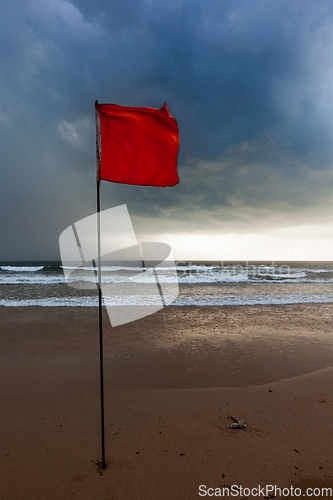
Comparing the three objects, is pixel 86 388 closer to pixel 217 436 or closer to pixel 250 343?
pixel 217 436

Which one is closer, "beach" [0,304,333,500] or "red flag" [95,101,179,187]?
"beach" [0,304,333,500]

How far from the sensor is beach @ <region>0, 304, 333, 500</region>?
7.98 feet

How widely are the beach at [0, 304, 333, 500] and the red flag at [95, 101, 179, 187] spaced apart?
3.22 meters

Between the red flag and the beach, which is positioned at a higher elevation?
the red flag

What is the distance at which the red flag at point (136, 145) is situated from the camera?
3.02m

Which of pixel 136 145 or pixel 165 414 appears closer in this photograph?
pixel 136 145

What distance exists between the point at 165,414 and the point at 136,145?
12.3 feet

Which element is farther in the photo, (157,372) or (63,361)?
(63,361)

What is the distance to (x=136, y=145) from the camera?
3.24 m

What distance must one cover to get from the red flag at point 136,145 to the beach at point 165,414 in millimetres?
Answer: 3221

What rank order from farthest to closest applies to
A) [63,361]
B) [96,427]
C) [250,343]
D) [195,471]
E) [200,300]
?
[200,300] < [250,343] < [63,361] < [96,427] < [195,471]

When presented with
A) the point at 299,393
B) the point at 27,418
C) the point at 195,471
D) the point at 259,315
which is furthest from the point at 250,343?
the point at 27,418

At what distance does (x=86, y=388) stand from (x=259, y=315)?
7623 mm

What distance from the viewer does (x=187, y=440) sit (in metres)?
2.92
